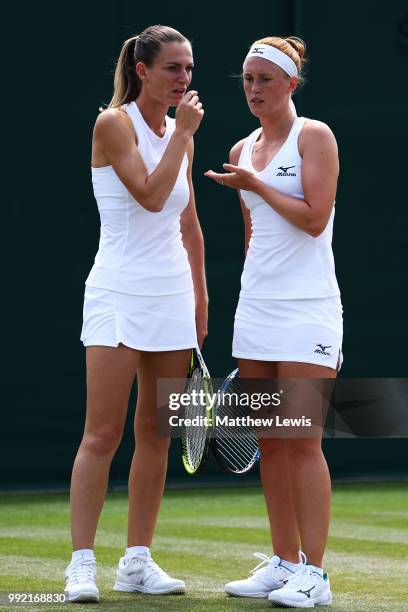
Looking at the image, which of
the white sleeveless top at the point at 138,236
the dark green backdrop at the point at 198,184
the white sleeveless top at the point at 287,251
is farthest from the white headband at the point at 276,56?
the dark green backdrop at the point at 198,184

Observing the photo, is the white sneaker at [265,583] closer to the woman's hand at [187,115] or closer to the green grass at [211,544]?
the green grass at [211,544]

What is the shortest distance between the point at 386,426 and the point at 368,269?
92 centimetres

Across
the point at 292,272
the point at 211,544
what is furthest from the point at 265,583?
the point at 211,544

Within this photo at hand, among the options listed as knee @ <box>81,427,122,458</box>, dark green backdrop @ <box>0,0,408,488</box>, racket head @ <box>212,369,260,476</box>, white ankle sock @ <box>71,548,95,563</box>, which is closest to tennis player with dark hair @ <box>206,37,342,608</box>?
racket head @ <box>212,369,260,476</box>

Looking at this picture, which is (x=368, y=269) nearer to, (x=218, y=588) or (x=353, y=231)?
(x=353, y=231)

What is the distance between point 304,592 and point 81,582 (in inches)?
23.8

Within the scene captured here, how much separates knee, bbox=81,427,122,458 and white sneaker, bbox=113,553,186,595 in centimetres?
38

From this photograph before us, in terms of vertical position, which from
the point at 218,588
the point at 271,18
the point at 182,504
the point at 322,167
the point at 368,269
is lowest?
the point at 182,504

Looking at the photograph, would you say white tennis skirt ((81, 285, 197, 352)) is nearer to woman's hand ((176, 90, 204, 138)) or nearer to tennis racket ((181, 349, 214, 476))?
tennis racket ((181, 349, 214, 476))

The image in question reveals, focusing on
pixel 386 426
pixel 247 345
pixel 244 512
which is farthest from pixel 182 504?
pixel 247 345

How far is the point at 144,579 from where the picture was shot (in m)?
4.15

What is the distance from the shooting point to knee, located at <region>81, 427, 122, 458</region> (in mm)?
3963

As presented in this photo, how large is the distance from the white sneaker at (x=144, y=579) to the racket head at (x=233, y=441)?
1.17ft

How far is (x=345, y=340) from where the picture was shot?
7.58 metres
